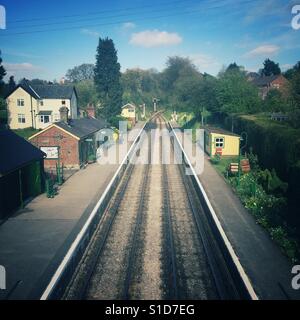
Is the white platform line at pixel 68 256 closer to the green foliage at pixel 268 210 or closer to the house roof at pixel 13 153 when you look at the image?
the house roof at pixel 13 153

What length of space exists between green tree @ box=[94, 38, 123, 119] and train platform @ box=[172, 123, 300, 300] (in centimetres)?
4772

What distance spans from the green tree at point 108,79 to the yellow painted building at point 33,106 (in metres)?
8.80

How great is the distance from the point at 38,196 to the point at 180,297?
45.6ft

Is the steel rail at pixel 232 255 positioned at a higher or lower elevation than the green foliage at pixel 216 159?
lower

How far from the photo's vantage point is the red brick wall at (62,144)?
29453 millimetres

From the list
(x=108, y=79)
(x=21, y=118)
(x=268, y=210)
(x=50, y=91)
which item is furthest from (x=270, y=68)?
(x=268, y=210)

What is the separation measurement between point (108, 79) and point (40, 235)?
59.8m

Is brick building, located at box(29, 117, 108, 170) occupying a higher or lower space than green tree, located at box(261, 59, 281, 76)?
lower

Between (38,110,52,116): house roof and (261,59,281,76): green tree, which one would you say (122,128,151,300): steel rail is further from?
(261,59,281,76): green tree

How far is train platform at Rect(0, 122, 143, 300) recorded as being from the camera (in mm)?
11430
